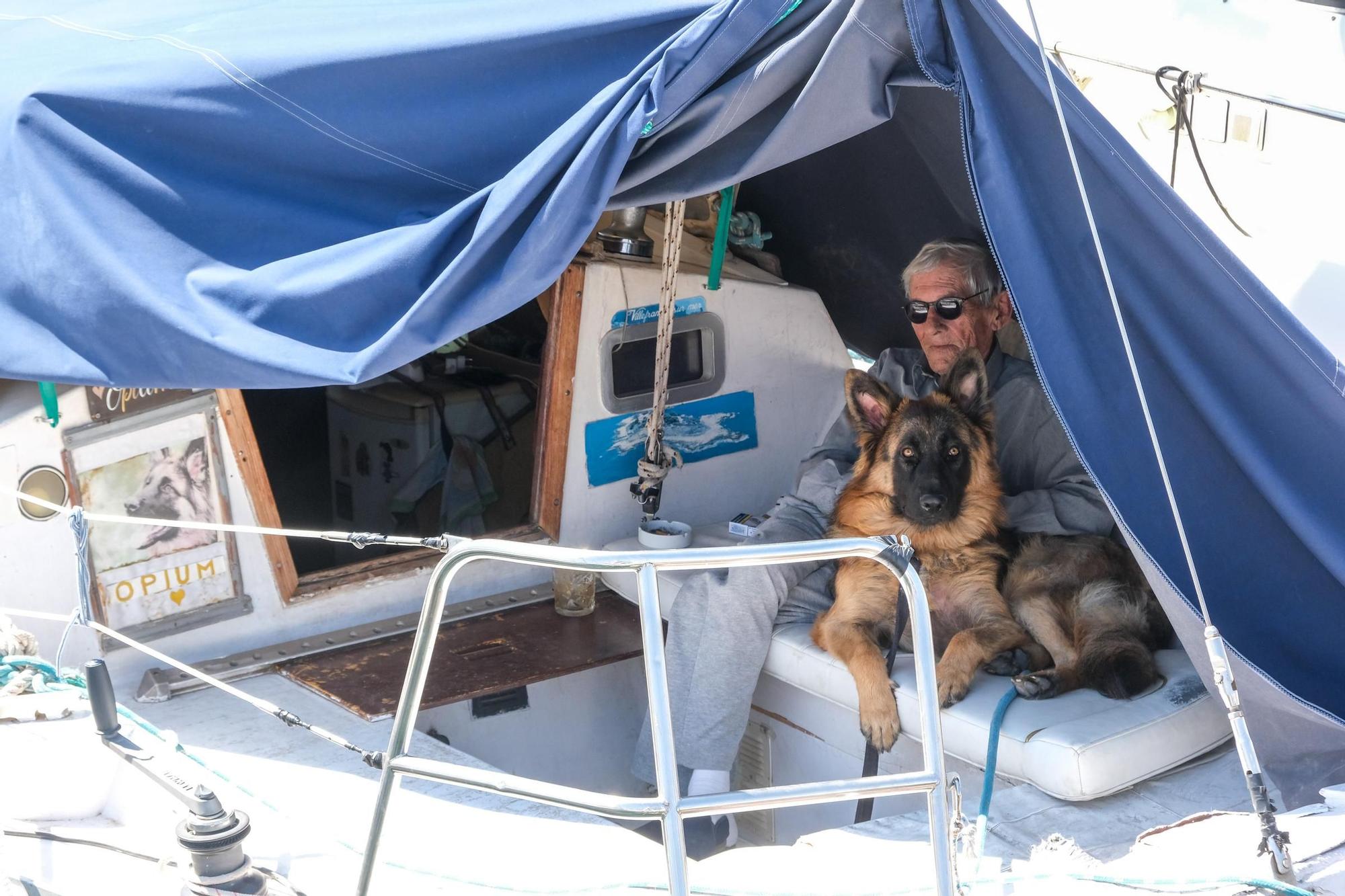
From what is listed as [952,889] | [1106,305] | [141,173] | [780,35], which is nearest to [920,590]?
[952,889]

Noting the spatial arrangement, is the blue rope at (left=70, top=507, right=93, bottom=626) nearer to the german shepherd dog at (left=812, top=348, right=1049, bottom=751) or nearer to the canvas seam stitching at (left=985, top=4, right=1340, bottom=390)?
the german shepherd dog at (left=812, top=348, right=1049, bottom=751)

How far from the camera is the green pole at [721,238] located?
4402 mm

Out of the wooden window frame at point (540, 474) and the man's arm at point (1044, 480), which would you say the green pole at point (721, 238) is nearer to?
the wooden window frame at point (540, 474)

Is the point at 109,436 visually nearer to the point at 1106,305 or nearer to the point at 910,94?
the point at 910,94

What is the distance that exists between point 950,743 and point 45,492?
252 cm

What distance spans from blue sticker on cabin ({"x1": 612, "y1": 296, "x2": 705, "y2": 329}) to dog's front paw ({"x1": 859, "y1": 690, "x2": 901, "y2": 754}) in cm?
162

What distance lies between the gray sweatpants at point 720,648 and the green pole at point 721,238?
3.98ft

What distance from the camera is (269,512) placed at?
3959mm

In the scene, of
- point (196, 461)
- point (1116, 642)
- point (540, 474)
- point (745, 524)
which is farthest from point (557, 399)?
point (1116, 642)

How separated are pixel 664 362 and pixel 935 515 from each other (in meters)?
1.15

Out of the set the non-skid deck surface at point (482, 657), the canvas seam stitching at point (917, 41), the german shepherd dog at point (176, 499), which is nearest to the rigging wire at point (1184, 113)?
the canvas seam stitching at point (917, 41)

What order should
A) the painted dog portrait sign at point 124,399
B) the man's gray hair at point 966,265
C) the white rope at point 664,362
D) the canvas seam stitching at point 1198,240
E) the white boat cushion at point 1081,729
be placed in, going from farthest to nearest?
the white rope at point 664,362, the man's gray hair at point 966,265, the painted dog portrait sign at point 124,399, the white boat cushion at point 1081,729, the canvas seam stitching at point 1198,240

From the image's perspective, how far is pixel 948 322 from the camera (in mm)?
3828

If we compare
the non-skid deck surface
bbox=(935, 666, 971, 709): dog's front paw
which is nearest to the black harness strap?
bbox=(935, 666, 971, 709): dog's front paw
